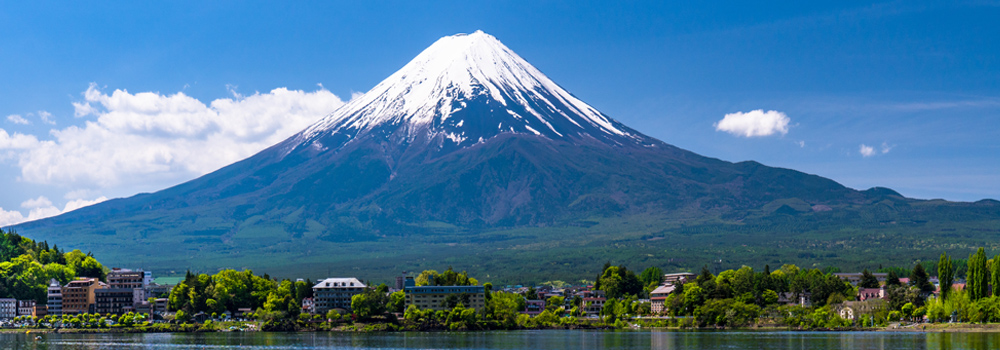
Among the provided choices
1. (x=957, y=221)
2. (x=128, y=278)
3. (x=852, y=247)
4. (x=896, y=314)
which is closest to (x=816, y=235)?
(x=852, y=247)

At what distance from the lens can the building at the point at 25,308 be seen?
312 feet

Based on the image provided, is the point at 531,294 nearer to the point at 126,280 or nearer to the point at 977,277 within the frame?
the point at 126,280

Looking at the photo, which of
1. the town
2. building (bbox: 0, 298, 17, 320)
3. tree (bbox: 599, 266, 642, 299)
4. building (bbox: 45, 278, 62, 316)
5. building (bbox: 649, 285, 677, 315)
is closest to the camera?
the town

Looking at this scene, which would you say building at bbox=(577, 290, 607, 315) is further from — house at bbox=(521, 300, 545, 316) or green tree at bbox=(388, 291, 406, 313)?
green tree at bbox=(388, 291, 406, 313)

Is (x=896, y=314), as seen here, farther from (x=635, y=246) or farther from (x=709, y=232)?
(x=709, y=232)

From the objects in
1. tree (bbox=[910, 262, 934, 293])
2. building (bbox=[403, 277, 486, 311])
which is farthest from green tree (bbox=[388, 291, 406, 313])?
tree (bbox=[910, 262, 934, 293])

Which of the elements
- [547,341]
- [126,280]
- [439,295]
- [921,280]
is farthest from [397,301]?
[921,280]

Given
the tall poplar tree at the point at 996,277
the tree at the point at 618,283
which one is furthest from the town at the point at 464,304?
the tall poplar tree at the point at 996,277

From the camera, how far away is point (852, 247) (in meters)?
161

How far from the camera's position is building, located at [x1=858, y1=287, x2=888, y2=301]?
85188 millimetres

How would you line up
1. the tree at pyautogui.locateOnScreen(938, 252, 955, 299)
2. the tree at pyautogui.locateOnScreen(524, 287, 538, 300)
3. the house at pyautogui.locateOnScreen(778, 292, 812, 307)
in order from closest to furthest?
the tree at pyautogui.locateOnScreen(938, 252, 955, 299)
the house at pyautogui.locateOnScreen(778, 292, 812, 307)
the tree at pyautogui.locateOnScreen(524, 287, 538, 300)

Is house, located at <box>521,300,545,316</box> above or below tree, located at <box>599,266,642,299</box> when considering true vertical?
below

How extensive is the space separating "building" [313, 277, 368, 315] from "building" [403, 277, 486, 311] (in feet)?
17.3

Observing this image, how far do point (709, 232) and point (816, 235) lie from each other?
62.2 ft
